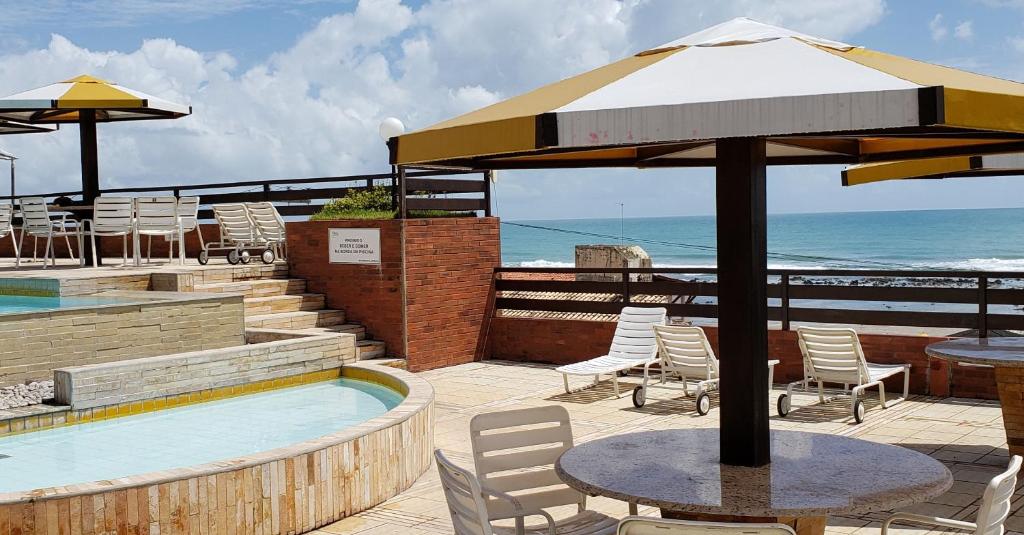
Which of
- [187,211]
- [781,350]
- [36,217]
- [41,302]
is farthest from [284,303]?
[781,350]

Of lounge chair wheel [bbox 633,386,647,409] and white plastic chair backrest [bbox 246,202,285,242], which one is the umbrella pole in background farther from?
lounge chair wheel [bbox 633,386,647,409]

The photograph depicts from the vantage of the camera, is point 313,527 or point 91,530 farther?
point 313,527

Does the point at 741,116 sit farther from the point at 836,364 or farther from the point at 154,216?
the point at 154,216

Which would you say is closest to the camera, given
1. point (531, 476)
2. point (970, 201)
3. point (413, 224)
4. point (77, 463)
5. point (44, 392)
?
point (531, 476)

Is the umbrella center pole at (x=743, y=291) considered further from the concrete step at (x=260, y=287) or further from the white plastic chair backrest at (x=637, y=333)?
the concrete step at (x=260, y=287)

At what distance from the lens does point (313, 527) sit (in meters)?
6.03

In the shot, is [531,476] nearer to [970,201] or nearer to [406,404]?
[406,404]

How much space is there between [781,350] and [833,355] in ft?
5.65

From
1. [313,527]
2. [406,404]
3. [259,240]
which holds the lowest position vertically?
[313,527]

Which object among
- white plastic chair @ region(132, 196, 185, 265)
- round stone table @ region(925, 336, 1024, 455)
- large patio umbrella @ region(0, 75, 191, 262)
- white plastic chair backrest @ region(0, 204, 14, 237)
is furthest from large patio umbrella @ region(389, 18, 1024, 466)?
white plastic chair backrest @ region(0, 204, 14, 237)

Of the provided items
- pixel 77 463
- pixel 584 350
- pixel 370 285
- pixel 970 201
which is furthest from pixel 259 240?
pixel 970 201

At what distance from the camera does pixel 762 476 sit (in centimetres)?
378

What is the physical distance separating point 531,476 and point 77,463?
3870mm

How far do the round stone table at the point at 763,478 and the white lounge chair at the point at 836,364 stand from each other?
17.0ft
